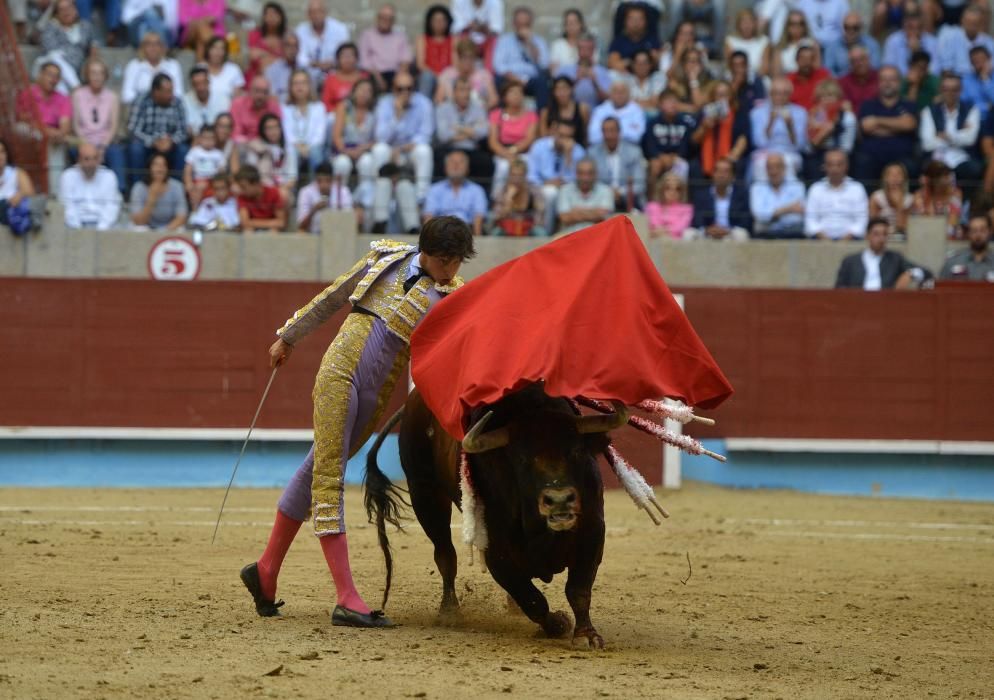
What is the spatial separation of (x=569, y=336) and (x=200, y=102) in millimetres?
7853

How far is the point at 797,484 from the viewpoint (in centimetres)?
994

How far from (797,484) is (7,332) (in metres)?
5.30

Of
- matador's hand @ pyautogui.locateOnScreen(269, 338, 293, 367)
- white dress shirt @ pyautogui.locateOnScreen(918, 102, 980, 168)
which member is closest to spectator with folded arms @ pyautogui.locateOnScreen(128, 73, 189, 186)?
white dress shirt @ pyautogui.locateOnScreen(918, 102, 980, 168)

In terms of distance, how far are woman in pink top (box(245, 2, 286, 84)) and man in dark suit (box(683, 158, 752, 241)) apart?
3742 mm

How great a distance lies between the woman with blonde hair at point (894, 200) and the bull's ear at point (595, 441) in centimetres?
658

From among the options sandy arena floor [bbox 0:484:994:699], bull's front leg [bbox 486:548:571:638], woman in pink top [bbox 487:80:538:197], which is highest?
woman in pink top [bbox 487:80:538:197]

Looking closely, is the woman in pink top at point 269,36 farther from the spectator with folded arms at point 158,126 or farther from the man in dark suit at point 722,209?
the man in dark suit at point 722,209

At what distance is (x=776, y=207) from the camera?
1065 cm

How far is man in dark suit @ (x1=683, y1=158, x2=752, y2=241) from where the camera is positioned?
10562 mm

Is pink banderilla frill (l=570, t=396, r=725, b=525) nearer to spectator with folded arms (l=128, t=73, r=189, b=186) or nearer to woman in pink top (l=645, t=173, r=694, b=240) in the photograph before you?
woman in pink top (l=645, t=173, r=694, b=240)

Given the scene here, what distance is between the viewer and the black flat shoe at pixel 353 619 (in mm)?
4562

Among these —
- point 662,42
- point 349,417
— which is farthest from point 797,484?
point 349,417

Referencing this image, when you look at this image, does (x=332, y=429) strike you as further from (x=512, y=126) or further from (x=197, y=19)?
(x=197, y=19)

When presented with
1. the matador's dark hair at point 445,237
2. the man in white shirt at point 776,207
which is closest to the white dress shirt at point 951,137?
the man in white shirt at point 776,207
